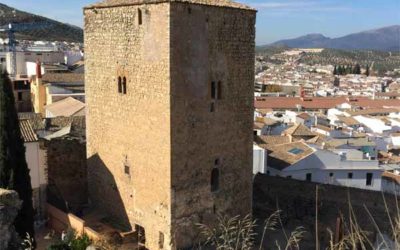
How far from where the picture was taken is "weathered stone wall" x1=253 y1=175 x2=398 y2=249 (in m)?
15.3

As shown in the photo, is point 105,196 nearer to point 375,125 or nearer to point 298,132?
point 298,132

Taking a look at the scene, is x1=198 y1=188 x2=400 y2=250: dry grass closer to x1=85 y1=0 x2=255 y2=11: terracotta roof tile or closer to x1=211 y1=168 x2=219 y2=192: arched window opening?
x1=211 y1=168 x2=219 y2=192: arched window opening

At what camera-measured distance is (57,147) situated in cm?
1488

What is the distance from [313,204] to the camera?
16.2m

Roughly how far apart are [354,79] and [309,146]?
82.1 m

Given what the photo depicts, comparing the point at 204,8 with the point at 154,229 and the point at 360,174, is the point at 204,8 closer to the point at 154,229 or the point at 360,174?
the point at 154,229

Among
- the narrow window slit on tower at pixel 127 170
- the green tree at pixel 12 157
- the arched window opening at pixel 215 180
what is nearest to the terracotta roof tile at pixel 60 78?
the green tree at pixel 12 157

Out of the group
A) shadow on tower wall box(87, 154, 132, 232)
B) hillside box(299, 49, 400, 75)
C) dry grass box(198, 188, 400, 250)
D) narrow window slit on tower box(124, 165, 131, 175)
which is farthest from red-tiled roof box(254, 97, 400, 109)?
hillside box(299, 49, 400, 75)

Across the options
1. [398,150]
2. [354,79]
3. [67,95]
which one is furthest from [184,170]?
[354,79]

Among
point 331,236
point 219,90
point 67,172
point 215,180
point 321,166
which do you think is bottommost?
point 321,166

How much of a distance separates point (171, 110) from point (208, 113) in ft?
3.92

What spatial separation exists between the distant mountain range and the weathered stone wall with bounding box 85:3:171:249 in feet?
224

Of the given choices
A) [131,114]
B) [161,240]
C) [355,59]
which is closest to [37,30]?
[131,114]

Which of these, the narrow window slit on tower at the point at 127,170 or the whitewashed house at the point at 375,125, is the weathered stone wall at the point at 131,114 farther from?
the whitewashed house at the point at 375,125
